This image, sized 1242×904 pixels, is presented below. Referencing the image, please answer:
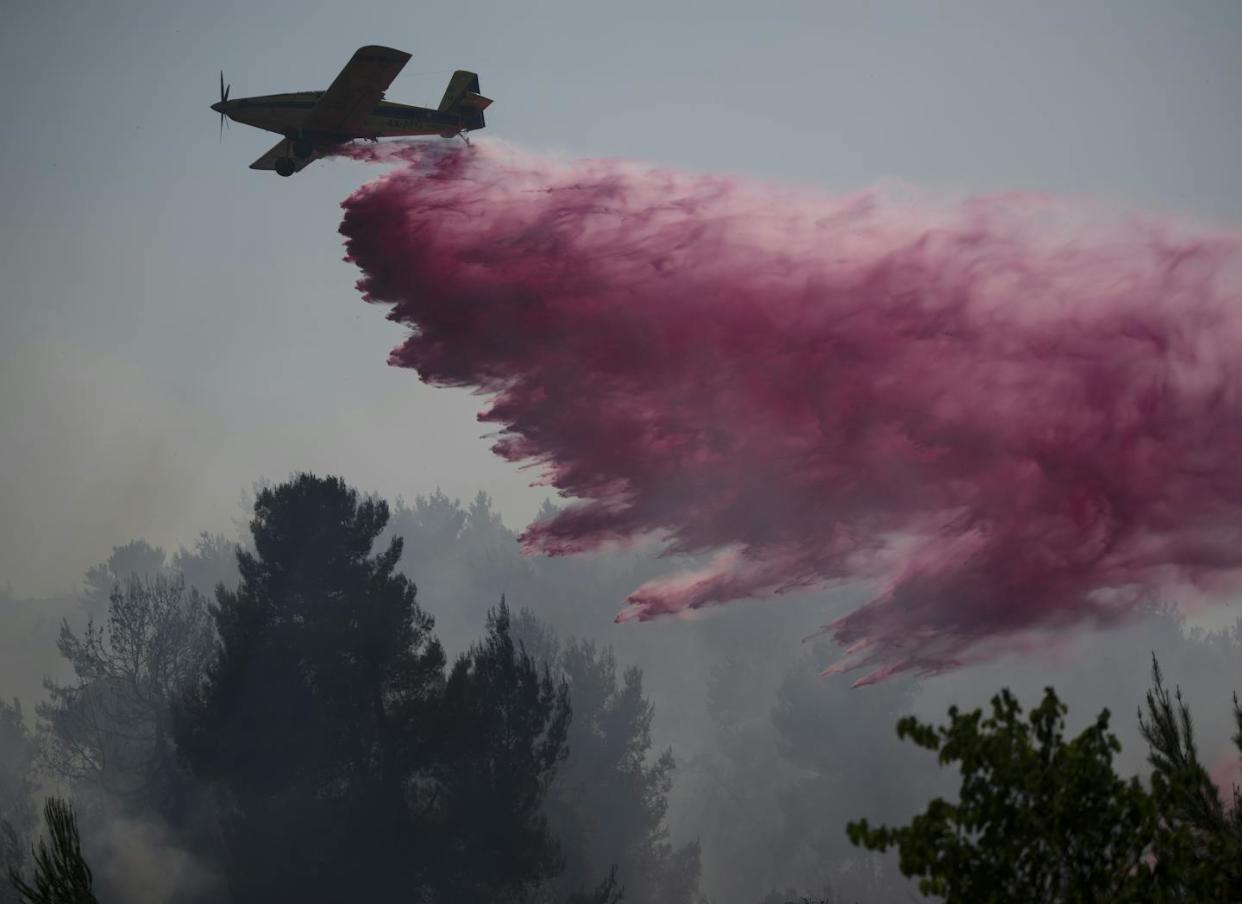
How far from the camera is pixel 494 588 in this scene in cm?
14212

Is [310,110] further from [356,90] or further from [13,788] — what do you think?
[13,788]

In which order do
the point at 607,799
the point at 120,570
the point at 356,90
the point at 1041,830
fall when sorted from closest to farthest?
the point at 1041,830 < the point at 356,90 < the point at 607,799 < the point at 120,570

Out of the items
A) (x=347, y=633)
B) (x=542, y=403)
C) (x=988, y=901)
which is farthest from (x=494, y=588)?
(x=988, y=901)

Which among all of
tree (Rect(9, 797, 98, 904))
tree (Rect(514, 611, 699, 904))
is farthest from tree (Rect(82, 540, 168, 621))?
tree (Rect(9, 797, 98, 904))

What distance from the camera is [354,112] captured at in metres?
31.8

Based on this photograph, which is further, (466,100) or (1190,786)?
(466,100)

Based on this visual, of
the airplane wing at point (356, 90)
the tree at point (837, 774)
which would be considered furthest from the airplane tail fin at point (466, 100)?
the tree at point (837, 774)

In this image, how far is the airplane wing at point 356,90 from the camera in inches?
1208

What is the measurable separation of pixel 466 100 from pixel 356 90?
3.49 meters

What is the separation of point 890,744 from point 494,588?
69448mm

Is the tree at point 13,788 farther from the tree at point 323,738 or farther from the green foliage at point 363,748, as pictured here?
the tree at point 323,738

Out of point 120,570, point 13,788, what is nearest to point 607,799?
point 13,788

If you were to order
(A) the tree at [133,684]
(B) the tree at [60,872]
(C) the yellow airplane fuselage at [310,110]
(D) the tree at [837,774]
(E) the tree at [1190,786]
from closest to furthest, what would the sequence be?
(E) the tree at [1190,786] < (B) the tree at [60,872] < (C) the yellow airplane fuselage at [310,110] < (A) the tree at [133,684] < (D) the tree at [837,774]

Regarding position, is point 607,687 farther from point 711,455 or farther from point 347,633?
point 711,455
